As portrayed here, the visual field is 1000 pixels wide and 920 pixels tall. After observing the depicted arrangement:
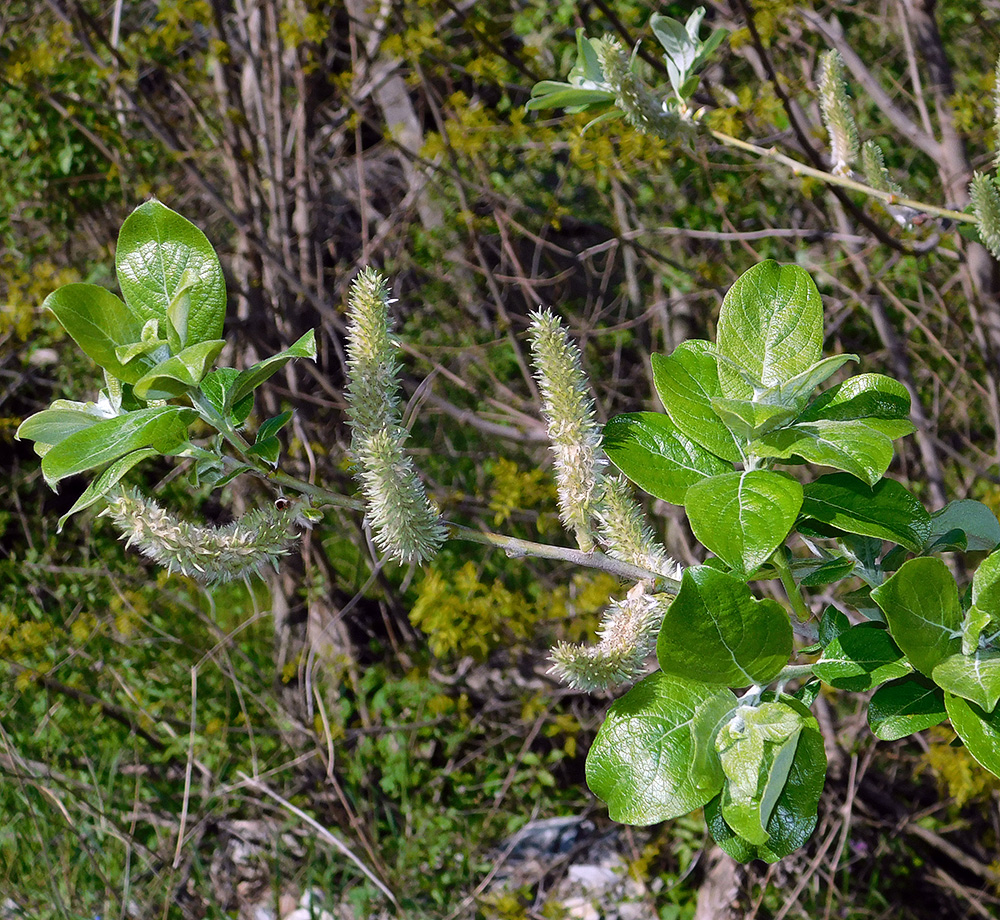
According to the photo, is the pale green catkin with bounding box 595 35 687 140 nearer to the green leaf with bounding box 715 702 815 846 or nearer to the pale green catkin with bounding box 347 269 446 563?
the pale green catkin with bounding box 347 269 446 563

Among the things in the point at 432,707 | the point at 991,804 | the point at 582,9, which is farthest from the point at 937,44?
the point at 432,707

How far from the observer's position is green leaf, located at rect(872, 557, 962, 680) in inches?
25.6

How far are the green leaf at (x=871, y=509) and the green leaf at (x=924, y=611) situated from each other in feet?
0.10

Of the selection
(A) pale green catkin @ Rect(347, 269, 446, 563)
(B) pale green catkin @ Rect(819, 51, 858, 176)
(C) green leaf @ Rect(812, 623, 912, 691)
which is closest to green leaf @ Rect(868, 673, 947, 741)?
(C) green leaf @ Rect(812, 623, 912, 691)

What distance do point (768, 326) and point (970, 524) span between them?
0.24 metres

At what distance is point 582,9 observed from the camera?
3.73 m

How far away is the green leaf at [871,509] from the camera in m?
0.68

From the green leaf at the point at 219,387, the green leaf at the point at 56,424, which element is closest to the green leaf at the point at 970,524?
the green leaf at the point at 219,387

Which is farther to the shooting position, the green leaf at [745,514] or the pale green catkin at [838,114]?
the pale green catkin at [838,114]

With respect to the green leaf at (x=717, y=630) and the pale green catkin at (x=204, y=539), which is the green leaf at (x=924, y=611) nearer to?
the green leaf at (x=717, y=630)

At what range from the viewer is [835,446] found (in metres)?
0.67

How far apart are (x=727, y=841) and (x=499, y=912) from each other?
2066mm

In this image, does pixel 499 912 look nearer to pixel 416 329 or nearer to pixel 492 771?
pixel 492 771

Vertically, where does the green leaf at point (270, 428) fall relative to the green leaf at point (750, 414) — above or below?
above
